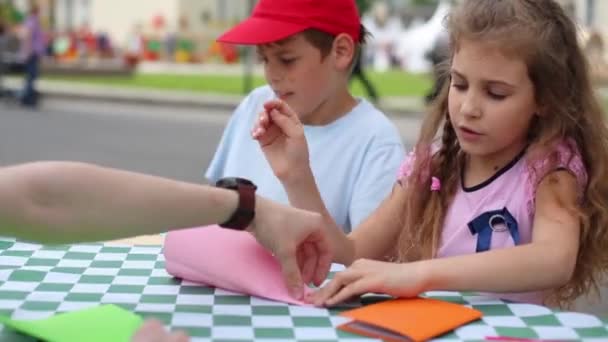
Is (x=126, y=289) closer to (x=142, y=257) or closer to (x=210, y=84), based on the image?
(x=142, y=257)

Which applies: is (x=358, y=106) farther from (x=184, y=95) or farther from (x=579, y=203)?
(x=184, y=95)

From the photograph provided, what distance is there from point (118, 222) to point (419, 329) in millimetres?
455

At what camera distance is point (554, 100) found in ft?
6.19

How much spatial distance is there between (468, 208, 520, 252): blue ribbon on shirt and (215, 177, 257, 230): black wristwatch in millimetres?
583

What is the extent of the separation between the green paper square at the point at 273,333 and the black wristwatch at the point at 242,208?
0.21 meters

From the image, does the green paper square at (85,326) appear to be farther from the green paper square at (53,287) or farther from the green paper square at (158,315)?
the green paper square at (53,287)

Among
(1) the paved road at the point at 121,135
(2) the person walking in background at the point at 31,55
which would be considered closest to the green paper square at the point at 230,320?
(1) the paved road at the point at 121,135

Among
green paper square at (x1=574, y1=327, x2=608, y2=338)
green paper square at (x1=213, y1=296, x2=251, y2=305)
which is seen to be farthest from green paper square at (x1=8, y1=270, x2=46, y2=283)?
green paper square at (x1=574, y1=327, x2=608, y2=338)

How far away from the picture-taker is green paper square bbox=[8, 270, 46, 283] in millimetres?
1669

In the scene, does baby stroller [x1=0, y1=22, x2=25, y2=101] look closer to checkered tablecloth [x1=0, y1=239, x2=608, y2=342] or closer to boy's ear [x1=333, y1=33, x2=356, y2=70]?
boy's ear [x1=333, y1=33, x2=356, y2=70]

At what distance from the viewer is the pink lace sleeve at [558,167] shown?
1878 millimetres

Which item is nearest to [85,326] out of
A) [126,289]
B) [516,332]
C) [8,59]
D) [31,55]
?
[126,289]

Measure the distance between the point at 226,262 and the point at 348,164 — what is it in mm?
931

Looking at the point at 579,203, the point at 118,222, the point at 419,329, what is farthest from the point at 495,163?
the point at 118,222
